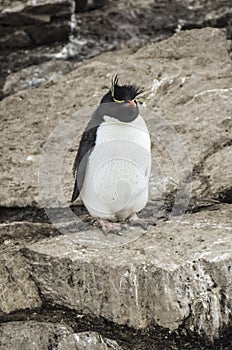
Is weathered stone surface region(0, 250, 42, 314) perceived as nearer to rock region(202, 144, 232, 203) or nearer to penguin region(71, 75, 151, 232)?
penguin region(71, 75, 151, 232)

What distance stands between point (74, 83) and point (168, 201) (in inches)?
58.3

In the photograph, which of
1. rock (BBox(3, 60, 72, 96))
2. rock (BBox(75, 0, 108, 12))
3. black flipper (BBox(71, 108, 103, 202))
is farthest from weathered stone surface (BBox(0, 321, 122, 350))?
rock (BBox(75, 0, 108, 12))

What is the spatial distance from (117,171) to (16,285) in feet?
2.48

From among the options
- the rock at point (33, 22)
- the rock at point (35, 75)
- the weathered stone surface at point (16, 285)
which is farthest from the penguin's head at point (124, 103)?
the rock at point (33, 22)

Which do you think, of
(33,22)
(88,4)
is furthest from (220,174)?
(88,4)

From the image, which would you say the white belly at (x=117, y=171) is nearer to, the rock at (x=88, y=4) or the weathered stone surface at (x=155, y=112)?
the weathered stone surface at (x=155, y=112)

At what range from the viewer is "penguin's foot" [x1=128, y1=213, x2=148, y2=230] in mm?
3978

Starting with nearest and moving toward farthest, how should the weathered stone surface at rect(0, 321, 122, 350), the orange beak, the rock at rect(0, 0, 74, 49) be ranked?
the weathered stone surface at rect(0, 321, 122, 350) → the orange beak → the rock at rect(0, 0, 74, 49)

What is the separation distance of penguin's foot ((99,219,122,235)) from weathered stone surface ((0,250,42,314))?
46cm

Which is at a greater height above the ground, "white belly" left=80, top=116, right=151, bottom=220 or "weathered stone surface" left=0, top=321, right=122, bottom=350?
"white belly" left=80, top=116, right=151, bottom=220

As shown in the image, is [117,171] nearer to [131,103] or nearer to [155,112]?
[131,103]

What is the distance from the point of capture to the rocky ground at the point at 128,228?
→ 3.49 meters

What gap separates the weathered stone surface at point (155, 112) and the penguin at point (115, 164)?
15.9 inches

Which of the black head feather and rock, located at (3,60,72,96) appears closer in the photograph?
the black head feather
